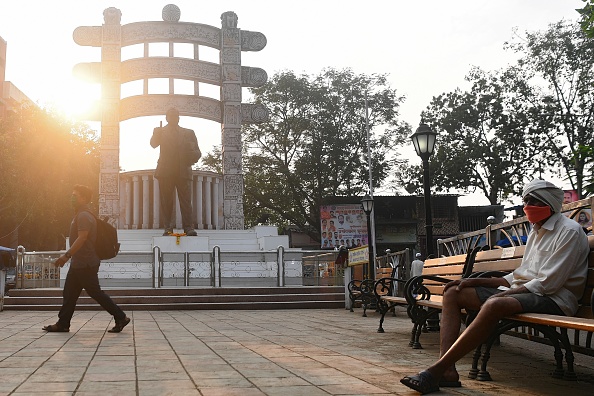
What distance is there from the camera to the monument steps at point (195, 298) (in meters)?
13.8

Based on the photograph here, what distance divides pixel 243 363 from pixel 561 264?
8.37 feet

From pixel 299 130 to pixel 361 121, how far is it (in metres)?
4.06

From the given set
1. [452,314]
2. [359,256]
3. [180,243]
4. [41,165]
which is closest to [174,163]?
[180,243]

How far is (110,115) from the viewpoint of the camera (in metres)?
22.7

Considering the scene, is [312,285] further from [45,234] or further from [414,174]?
[45,234]

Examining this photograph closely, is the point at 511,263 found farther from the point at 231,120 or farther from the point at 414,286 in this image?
the point at 231,120

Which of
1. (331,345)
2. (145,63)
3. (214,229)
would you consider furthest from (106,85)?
(331,345)

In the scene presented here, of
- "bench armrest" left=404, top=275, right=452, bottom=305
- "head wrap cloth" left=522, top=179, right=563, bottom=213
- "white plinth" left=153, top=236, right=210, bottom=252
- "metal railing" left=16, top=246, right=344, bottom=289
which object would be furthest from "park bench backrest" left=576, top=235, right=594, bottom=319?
"white plinth" left=153, top=236, right=210, bottom=252

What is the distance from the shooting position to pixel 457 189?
3653 cm

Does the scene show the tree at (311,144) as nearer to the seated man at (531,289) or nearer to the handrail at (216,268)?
the handrail at (216,268)

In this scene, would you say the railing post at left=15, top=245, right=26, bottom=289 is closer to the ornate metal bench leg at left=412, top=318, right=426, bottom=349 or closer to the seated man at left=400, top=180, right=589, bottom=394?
the ornate metal bench leg at left=412, top=318, right=426, bottom=349

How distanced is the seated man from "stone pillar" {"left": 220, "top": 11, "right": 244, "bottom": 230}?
19.0 m

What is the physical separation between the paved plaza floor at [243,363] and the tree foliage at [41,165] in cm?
2540

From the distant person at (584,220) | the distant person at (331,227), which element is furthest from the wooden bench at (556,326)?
the distant person at (331,227)
